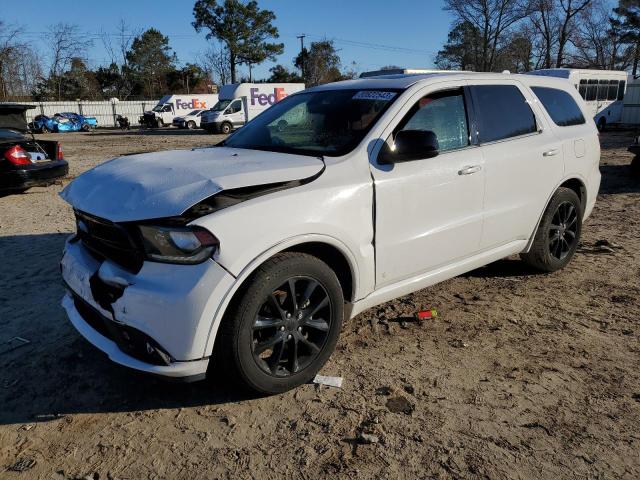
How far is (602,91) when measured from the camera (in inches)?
1000

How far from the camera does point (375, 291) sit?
3.38 metres

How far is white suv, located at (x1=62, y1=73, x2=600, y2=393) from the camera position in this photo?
2.58 m

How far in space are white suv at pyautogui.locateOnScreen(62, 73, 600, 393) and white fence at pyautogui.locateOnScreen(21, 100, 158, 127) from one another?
4786 centimetres

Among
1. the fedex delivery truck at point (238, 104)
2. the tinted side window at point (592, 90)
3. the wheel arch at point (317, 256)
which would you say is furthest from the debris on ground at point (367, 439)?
the fedex delivery truck at point (238, 104)

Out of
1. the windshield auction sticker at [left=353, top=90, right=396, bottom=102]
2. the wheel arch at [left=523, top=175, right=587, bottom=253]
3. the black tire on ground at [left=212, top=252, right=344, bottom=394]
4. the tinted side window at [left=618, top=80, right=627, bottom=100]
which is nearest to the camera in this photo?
the black tire on ground at [left=212, top=252, right=344, bottom=394]

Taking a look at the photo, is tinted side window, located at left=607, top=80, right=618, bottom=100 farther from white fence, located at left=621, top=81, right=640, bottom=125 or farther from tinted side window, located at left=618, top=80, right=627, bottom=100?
white fence, located at left=621, top=81, right=640, bottom=125

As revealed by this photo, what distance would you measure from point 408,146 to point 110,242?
6.20ft

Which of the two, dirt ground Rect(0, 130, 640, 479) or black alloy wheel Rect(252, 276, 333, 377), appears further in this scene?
black alloy wheel Rect(252, 276, 333, 377)

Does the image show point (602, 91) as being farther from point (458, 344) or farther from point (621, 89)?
point (458, 344)

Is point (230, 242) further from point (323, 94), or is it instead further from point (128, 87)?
point (128, 87)

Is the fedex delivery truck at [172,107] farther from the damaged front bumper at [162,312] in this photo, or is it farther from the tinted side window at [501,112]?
the damaged front bumper at [162,312]

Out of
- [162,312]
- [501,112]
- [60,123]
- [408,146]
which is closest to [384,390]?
[162,312]

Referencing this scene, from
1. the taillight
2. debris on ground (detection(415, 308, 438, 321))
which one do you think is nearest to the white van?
the taillight

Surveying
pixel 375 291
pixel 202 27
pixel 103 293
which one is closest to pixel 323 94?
pixel 375 291
